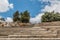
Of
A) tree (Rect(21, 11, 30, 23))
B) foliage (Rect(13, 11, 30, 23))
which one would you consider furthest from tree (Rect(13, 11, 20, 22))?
tree (Rect(21, 11, 30, 23))

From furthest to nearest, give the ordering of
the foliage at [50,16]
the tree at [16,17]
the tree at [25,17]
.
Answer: the tree at [16,17], the tree at [25,17], the foliage at [50,16]

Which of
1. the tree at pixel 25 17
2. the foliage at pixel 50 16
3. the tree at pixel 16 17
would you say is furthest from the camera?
the tree at pixel 16 17

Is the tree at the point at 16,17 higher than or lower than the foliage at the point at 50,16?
higher

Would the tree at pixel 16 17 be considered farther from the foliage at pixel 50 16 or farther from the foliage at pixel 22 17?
the foliage at pixel 50 16

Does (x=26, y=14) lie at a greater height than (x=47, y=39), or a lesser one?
greater

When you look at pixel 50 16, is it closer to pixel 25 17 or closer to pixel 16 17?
pixel 25 17

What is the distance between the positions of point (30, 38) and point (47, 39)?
1.03 m

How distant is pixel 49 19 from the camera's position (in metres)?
24.8

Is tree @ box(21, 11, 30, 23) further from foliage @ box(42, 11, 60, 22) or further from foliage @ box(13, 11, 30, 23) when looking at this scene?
foliage @ box(42, 11, 60, 22)

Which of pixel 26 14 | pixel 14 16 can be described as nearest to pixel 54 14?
pixel 26 14

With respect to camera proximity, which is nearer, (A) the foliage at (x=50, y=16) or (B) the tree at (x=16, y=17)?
(A) the foliage at (x=50, y=16)

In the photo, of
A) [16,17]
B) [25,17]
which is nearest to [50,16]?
[25,17]

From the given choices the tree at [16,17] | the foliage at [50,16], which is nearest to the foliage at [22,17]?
the tree at [16,17]

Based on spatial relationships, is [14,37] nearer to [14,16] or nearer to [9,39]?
[9,39]
